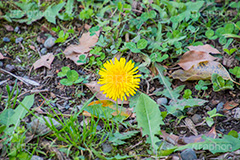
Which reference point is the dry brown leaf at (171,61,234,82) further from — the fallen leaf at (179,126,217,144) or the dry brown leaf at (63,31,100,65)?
the dry brown leaf at (63,31,100,65)

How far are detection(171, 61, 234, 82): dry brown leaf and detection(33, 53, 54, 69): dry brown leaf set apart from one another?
1.51m

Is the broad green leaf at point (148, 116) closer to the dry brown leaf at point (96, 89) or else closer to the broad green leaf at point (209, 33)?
the dry brown leaf at point (96, 89)

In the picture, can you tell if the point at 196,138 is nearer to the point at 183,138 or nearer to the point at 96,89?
the point at 183,138

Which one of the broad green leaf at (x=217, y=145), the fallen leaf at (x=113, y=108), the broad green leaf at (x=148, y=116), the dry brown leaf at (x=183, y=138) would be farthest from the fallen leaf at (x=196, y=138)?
the fallen leaf at (x=113, y=108)

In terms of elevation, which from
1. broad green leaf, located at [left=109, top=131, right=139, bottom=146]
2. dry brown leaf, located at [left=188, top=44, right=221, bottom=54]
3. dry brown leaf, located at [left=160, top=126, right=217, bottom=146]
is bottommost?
dry brown leaf, located at [left=160, top=126, right=217, bottom=146]

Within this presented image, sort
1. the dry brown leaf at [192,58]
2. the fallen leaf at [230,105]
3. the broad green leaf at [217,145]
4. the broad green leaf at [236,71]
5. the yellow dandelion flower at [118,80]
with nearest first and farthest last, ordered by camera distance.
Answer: the broad green leaf at [217,145], the yellow dandelion flower at [118,80], the fallen leaf at [230,105], the broad green leaf at [236,71], the dry brown leaf at [192,58]

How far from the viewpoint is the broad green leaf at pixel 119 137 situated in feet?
7.40

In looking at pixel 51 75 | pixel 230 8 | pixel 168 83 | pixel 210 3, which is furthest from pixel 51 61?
pixel 230 8

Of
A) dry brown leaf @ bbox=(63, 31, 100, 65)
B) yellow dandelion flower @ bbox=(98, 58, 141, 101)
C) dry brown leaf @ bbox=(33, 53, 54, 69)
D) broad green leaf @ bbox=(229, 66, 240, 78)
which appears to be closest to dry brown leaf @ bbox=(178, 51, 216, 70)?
broad green leaf @ bbox=(229, 66, 240, 78)

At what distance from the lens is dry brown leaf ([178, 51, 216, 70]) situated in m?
2.82

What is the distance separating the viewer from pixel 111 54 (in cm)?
304

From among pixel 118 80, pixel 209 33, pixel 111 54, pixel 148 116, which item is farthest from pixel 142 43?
pixel 148 116

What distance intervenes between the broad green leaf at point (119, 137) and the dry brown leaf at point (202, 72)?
34.8 inches

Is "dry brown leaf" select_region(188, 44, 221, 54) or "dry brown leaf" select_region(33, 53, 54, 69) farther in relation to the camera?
"dry brown leaf" select_region(33, 53, 54, 69)
